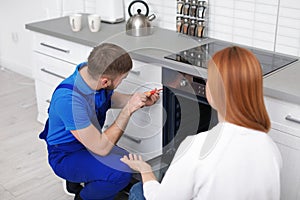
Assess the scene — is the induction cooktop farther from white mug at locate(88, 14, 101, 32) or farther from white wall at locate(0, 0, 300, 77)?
white mug at locate(88, 14, 101, 32)

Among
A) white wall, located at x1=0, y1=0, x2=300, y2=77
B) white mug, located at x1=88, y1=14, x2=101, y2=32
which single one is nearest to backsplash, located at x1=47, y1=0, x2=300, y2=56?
white wall, located at x1=0, y1=0, x2=300, y2=77

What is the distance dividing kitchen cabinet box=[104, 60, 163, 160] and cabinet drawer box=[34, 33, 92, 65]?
1.45ft

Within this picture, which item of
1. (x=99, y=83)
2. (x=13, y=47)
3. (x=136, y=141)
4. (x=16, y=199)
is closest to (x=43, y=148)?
(x=16, y=199)

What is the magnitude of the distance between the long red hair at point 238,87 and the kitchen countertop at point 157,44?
64cm

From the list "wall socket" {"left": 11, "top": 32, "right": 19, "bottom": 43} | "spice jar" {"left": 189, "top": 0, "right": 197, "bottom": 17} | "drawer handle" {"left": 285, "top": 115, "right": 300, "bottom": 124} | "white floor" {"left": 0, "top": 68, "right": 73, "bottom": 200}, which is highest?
"spice jar" {"left": 189, "top": 0, "right": 197, "bottom": 17}

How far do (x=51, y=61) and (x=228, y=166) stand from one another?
209 cm

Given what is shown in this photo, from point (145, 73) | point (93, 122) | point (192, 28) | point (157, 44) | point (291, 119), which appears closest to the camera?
point (291, 119)

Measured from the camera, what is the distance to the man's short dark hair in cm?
199

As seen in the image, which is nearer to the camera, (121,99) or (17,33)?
(121,99)

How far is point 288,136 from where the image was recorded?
199 centimetres

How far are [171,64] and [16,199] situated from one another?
119 cm

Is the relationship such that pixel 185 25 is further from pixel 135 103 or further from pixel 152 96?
pixel 135 103

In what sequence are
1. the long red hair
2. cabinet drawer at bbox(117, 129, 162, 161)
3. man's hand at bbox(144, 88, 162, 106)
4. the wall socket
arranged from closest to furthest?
1. the long red hair
2. man's hand at bbox(144, 88, 162, 106)
3. cabinet drawer at bbox(117, 129, 162, 161)
4. the wall socket

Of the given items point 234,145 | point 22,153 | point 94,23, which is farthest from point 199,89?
point 22,153
